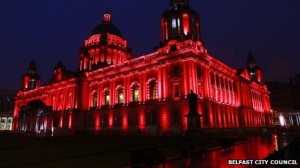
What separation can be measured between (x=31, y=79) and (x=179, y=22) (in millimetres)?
75850

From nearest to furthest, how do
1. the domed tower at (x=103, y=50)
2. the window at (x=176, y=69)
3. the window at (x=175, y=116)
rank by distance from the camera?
the window at (x=175, y=116) → the window at (x=176, y=69) → the domed tower at (x=103, y=50)

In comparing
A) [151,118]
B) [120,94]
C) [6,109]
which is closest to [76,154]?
[151,118]

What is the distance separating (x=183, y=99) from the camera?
152ft

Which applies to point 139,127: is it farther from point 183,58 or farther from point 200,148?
point 200,148

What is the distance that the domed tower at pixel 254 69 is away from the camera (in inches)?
3900

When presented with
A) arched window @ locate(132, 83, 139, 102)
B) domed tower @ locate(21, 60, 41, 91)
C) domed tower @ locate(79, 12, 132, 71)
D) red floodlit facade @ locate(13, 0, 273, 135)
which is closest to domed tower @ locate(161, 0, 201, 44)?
red floodlit facade @ locate(13, 0, 273, 135)

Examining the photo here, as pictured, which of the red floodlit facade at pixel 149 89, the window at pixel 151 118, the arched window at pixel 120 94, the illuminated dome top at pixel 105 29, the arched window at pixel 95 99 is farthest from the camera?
the illuminated dome top at pixel 105 29

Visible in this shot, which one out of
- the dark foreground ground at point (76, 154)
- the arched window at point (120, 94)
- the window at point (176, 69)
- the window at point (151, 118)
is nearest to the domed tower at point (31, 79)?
the arched window at point (120, 94)

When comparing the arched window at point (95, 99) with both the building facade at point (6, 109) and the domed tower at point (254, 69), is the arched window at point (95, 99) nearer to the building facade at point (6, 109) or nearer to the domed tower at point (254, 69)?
the domed tower at point (254, 69)

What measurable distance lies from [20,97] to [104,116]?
55.6 m

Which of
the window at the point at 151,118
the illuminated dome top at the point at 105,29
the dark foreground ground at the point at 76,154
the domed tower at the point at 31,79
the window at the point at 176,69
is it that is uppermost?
the illuminated dome top at the point at 105,29

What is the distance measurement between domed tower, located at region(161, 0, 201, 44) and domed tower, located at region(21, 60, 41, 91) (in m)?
70.9

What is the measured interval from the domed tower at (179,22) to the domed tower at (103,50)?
2560 centimetres

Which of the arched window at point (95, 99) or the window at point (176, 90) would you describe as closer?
the window at point (176, 90)
